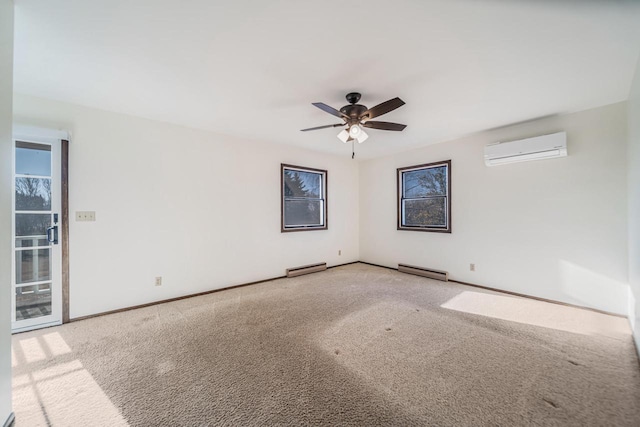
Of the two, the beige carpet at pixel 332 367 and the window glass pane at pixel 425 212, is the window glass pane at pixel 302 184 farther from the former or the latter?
the beige carpet at pixel 332 367

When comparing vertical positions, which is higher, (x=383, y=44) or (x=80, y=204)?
(x=383, y=44)

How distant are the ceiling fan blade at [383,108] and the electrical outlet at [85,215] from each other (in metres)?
3.36

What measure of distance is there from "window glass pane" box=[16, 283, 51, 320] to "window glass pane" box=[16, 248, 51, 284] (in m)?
0.09

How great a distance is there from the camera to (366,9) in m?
1.60

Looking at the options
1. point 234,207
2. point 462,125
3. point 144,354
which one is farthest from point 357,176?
point 144,354

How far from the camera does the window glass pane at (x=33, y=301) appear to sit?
271 centimetres

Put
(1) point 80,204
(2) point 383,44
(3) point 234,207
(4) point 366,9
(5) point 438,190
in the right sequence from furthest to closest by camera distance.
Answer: (5) point 438,190, (3) point 234,207, (1) point 80,204, (2) point 383,44, (4) point 366,9

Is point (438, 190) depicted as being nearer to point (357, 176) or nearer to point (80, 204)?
point (357, 176)

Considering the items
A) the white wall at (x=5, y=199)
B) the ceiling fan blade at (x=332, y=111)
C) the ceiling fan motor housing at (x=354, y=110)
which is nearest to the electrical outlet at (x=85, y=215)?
the white wall at (x=5, y=199)

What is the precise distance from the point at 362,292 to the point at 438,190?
7.88 ft

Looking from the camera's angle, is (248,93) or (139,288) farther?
(139,288)

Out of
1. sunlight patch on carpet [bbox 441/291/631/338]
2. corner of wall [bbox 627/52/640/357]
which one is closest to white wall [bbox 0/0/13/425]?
sunlight patch on carpet [bbox 441/291/631/338]

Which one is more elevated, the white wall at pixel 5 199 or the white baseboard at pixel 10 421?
the white wall at pixel 5 199

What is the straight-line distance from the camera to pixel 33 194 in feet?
9.07
